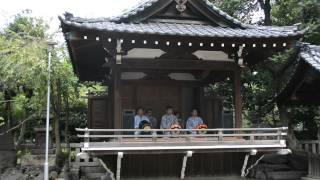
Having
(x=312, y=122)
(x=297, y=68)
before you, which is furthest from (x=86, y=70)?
(x=312, y=122)

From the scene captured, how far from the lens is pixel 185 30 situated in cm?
1323

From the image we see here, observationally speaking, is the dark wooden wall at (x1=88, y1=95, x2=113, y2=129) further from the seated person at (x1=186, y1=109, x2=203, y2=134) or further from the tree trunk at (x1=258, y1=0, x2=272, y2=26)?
the tree trunk at (x1=258, y1=0, x2=272, y2=26)

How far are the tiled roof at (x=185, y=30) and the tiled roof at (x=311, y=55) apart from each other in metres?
0.95

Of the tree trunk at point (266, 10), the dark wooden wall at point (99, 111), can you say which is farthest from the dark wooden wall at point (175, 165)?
Result: the tree trunk at point (266, 10)

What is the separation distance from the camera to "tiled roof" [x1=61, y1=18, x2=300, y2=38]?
39.9 feet

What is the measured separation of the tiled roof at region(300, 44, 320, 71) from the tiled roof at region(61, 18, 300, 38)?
95 centimetres

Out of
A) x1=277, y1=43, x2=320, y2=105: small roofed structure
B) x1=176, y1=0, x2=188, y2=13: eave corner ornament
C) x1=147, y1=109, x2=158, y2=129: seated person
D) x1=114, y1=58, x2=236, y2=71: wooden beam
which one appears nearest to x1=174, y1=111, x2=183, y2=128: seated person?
x1=147, y1=109, x2=158, y2=129: seated person

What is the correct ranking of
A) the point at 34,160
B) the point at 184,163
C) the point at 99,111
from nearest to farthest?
the point at 184,163 < the point at 99,111 < the point at 34,160

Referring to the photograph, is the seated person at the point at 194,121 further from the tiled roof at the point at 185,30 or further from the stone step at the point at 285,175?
the stone step at the point at 285,175

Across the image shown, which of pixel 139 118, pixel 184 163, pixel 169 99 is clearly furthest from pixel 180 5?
pixel 184 163

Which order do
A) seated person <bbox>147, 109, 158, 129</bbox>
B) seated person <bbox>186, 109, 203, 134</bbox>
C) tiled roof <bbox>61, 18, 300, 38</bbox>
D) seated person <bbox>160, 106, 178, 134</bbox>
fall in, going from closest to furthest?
tiled roof <bbox>61, 18, 300, 38</bbox>, seated person <bbox>160, 106, 178, 134</bbox>, seated person <bbox>186, 109, 203, 134</bbox>, seated person <bbox>147, 109, 158, 129</bbox>

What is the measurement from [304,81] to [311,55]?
102cm

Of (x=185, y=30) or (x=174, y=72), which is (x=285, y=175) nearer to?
(x=174, y=72)

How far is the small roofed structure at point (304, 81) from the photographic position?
13.9m
